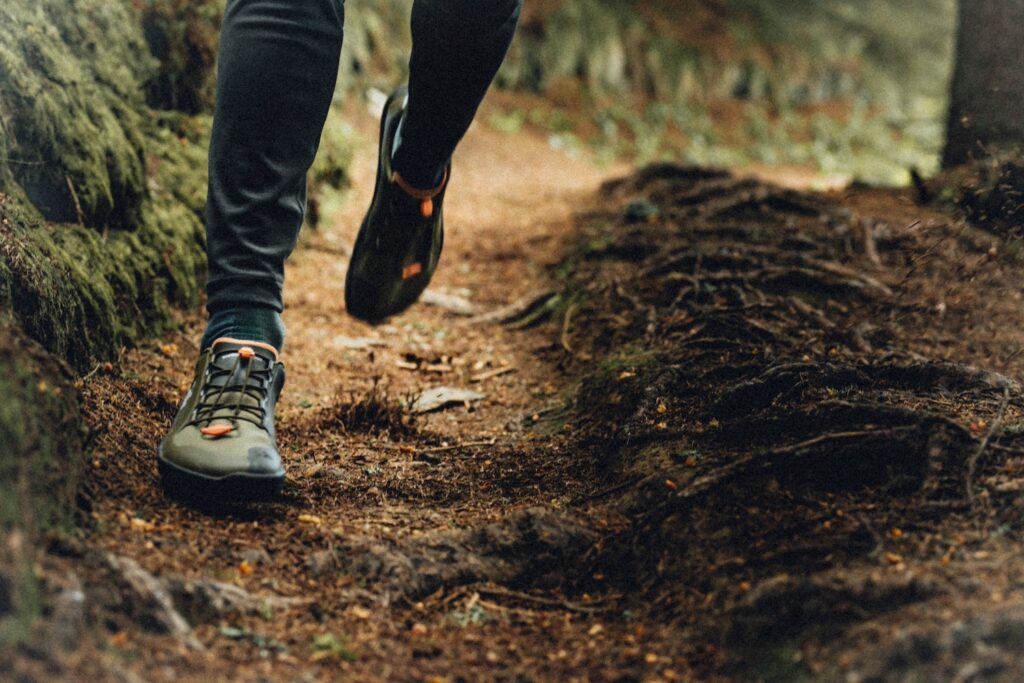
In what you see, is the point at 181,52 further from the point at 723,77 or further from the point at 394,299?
the point at 723,77

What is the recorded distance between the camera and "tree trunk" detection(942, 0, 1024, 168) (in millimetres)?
4238

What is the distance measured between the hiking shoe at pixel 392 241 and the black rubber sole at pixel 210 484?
2.68ft

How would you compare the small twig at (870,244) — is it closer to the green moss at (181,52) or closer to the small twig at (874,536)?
the small twig at (874,536)

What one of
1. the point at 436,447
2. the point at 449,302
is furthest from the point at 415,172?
the point at 449,302

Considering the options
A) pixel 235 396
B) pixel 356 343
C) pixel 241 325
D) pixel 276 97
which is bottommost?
pixel 356 343

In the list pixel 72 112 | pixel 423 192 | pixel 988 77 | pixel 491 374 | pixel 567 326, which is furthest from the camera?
A: pixel 988 77

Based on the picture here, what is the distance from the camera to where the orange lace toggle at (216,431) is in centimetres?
186

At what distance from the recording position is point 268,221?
2.02 m

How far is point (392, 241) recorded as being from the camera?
2.45 meters

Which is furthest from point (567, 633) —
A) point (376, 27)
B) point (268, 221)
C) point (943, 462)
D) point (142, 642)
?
point (376, 27)

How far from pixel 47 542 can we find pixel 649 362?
1752 mm

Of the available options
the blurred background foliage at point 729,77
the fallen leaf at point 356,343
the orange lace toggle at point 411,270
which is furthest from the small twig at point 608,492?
the blurred background foliage at point 729,77

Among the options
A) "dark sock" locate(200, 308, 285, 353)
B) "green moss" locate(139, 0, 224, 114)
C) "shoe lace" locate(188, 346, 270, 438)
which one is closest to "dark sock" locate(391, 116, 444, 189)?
"dark sock" locate(200, 308, 285, 353)

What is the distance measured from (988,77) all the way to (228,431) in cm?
425
